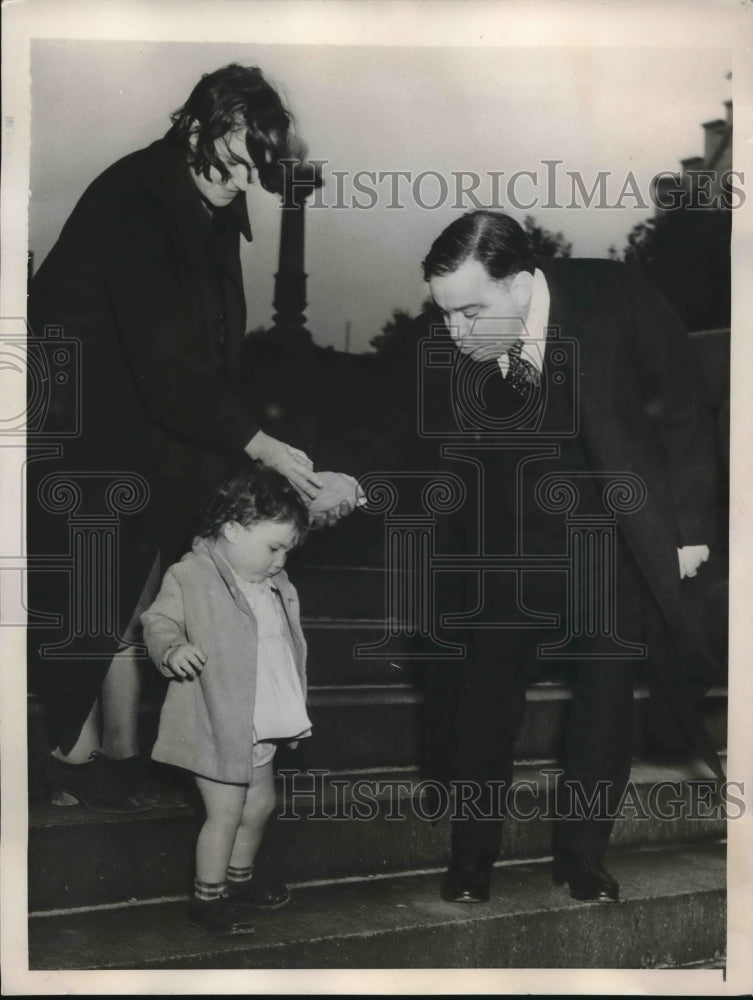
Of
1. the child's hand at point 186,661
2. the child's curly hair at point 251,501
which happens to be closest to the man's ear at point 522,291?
the child's curly hair at point 251,501

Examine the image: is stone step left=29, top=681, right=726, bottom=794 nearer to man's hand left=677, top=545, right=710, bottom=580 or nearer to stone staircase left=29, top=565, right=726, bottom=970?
stone staircase left=29, top=565, right=726, bottom=970

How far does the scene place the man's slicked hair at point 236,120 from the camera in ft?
10.3

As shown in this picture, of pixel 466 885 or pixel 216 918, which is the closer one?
pixel 216 918

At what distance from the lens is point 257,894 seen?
10.1ft

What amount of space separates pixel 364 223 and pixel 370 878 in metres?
1.83

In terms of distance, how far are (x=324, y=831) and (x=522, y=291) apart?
1.61 m

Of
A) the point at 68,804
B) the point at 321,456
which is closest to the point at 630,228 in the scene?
the point at 321,456

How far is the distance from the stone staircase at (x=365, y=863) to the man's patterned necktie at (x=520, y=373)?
0.66 metres

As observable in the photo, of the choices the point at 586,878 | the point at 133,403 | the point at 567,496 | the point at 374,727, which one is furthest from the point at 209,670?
the point at 586,878

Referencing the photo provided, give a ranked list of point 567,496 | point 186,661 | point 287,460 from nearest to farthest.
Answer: point 186,661
point 287,460
point 567,496

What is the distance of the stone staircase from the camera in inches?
120

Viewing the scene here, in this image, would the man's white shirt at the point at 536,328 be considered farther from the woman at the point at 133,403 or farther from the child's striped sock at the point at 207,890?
the child's striped sock at the point at 207,890

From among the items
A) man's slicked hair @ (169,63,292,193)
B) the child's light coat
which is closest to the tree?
man's slicked hair @ (169,63,292,193)

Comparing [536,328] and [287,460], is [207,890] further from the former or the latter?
[536,328]
